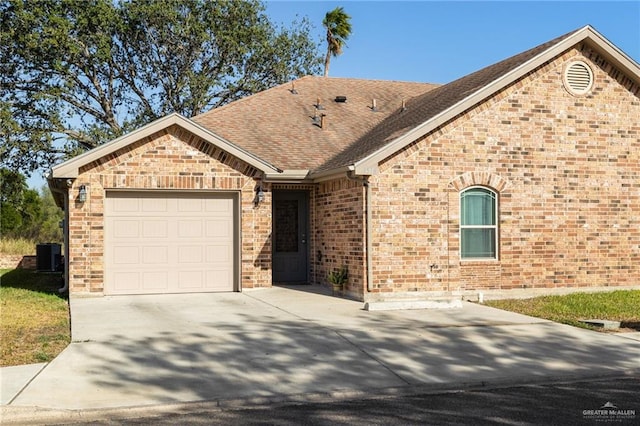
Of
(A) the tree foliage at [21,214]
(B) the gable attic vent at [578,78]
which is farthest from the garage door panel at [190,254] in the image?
(A) the tree foliage at [21,214]

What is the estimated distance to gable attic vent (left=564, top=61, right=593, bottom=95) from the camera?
50.4 feet

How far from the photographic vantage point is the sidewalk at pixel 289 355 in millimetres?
7293

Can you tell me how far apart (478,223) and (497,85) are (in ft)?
9.82

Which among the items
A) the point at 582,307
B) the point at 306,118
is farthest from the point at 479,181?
the point at 306,118

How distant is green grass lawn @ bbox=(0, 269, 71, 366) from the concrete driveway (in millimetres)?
302

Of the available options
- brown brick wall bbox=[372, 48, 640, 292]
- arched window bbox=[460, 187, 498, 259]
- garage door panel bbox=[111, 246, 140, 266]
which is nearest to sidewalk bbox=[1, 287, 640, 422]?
brown brick wall bbox=[372, 48, 640, 292]

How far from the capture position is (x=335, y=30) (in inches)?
1634

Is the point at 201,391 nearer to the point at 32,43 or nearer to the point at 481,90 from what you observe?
the point at 481,90

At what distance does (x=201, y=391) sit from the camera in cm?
727

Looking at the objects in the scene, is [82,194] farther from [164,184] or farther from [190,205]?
[190,205]

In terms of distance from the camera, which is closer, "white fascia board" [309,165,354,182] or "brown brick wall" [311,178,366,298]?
"white fascia board" [309,165,354,182]

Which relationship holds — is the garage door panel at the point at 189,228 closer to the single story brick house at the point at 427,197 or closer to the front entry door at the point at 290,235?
the single story brick house at the point at 427,197

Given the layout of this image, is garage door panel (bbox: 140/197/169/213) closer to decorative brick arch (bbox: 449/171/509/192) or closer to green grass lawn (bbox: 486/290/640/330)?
decorative brick arch (bbox: 449/171/509/192)

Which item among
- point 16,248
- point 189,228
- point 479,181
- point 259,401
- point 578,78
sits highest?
point 578,78
